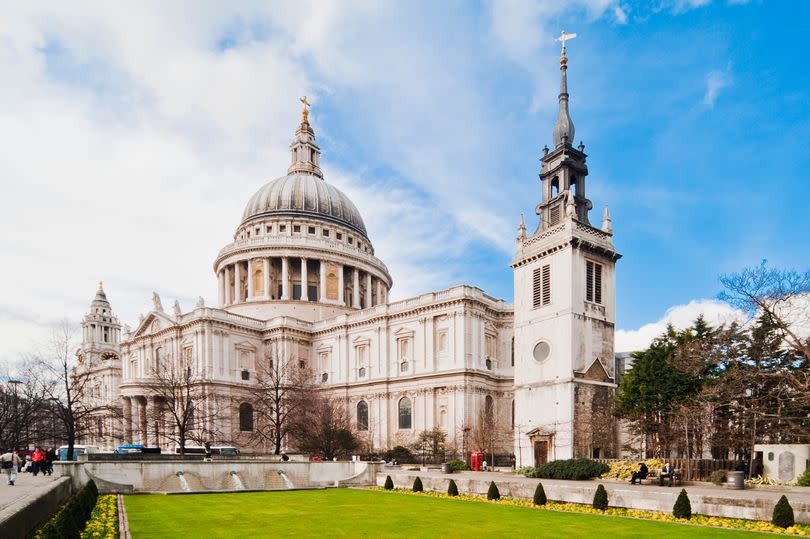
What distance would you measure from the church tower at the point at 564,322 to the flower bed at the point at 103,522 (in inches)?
1075

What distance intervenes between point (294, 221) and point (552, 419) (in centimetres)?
5496

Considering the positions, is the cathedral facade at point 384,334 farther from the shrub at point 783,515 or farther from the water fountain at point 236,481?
the shrub at point 783,515

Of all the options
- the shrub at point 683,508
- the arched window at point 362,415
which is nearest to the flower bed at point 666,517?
the shrub at point 683,508

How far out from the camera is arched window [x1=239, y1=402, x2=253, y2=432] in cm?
6788

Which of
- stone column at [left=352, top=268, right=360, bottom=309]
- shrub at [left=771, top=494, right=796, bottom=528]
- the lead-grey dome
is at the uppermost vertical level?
the lead-grey dome

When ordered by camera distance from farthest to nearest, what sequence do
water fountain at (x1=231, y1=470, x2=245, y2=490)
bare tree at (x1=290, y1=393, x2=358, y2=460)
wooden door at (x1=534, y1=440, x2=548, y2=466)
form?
bare tree at (x1=290, y1=393, x2=358, y2=460) < wooden door at (x1=534, y1=440, x2=548, y2=466) < water fountain at (x1=231, y1=470, x2=245, y2=490)

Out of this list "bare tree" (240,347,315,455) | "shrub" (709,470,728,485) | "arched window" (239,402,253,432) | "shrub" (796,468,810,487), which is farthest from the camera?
"arched window" (239,402,253,432)

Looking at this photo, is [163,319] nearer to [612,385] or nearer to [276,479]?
[276,479]

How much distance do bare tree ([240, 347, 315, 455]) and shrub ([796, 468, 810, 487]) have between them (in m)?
40.0

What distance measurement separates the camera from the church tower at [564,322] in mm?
40062

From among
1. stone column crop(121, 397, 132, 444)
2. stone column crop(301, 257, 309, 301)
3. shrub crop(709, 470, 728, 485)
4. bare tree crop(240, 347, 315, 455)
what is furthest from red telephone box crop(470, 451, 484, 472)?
stone column crop(121, 397, 132, 444)

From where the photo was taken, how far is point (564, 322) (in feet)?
136

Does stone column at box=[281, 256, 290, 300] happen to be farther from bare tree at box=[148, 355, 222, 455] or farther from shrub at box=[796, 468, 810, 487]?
shrub at box=[796, 468, 810, 487]

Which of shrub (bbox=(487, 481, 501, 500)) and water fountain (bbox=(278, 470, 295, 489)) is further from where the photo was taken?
water fountain (bbox=(278, 470, 295, 489))
